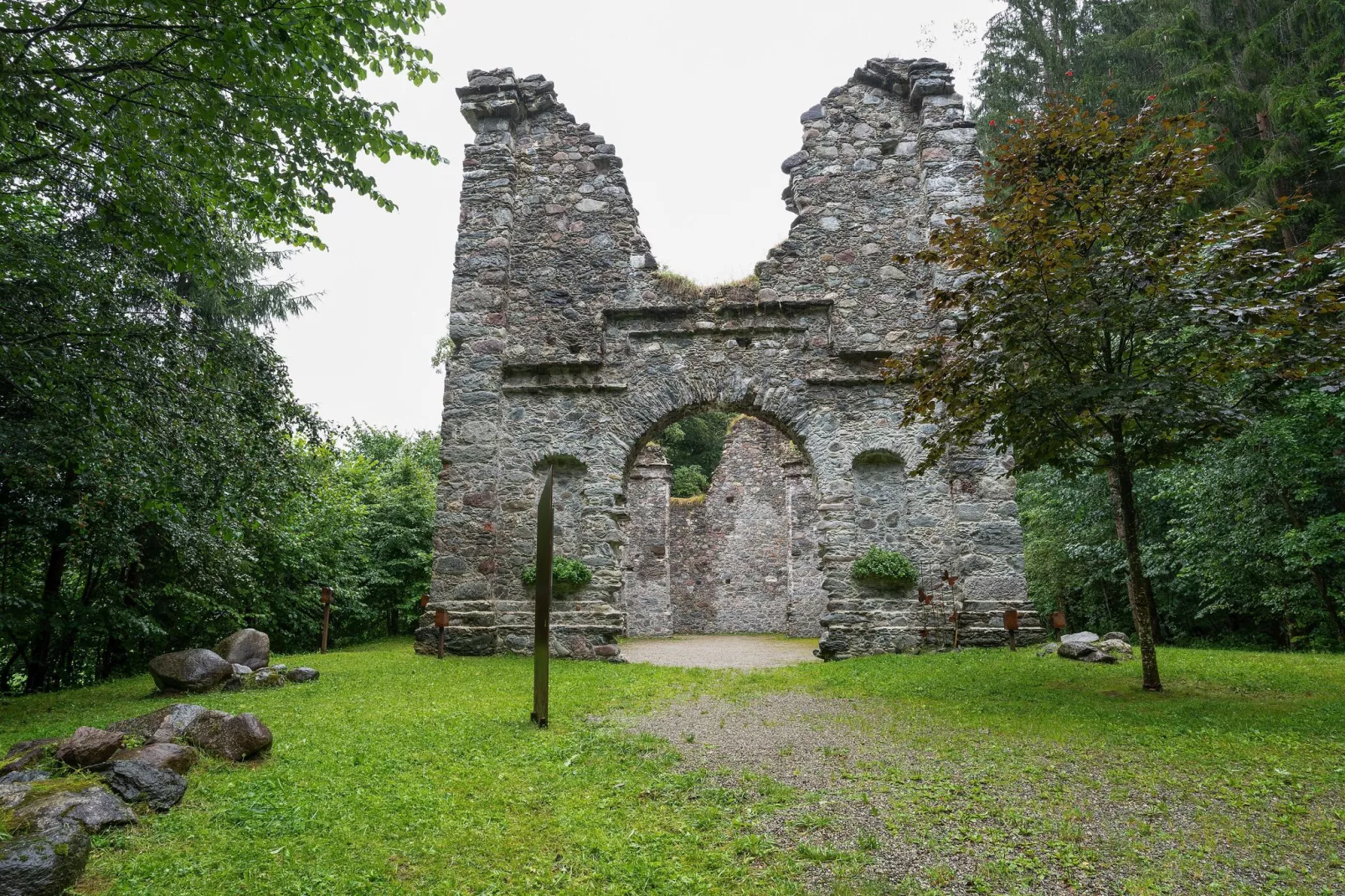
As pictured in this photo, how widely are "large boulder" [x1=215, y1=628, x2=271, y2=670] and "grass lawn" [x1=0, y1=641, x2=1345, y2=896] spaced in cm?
162

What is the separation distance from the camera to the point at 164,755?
411cm

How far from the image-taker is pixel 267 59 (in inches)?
184

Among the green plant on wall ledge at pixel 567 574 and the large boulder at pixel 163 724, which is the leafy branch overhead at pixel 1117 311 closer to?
the green plant on wall ledge at pixel 567 574

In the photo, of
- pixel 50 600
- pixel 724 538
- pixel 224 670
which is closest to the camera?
pixel 224 670

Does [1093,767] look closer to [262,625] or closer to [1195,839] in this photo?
[1195,839]

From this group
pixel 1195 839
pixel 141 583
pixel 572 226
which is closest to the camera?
pixel 1195 839

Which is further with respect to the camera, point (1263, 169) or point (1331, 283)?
point (1263, 169)

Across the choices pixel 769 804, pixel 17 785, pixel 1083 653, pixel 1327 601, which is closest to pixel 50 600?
pixel 17 785

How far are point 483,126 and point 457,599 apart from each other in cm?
761

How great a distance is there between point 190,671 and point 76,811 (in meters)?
4.78

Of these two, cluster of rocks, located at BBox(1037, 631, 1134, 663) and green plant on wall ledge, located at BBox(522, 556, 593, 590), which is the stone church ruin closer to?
green plant on wall ledge, located at BBox(522, 556, 593, 590)

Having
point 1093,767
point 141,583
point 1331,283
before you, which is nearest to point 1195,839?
point 1093,767

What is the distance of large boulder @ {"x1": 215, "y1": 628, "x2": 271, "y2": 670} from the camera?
8336 millimetres

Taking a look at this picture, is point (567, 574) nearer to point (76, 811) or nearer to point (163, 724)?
point (163, 724)
